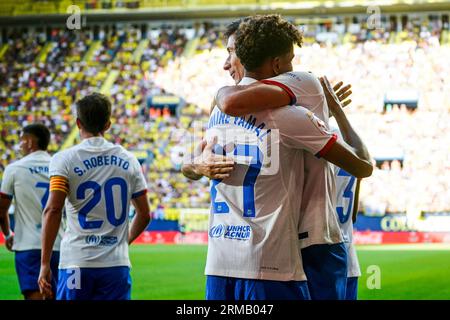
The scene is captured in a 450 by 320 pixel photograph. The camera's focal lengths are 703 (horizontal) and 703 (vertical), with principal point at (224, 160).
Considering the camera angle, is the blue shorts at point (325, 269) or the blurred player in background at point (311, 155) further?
the blue shorts at point (325, 269)

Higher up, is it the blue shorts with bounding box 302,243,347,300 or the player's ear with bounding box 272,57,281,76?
the player's ear with bounding box 272,57,281,76

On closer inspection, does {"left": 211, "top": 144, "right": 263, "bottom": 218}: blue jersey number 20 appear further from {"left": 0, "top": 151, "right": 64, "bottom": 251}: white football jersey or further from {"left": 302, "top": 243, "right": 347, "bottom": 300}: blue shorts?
{"left": 0, "top": 151, "right": 64, "bottom": 251}: white football jersey

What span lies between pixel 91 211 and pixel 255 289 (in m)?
1.89

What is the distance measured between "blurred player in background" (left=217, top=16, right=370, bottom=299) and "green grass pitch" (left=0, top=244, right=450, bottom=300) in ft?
20.2

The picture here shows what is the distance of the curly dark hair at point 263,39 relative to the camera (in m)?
2.78

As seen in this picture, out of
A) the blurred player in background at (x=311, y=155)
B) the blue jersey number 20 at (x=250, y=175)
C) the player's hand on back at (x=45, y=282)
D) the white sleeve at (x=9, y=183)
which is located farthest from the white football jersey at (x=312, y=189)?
the white sleeve at (x=9, y=183)

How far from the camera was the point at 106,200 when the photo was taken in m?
4.45

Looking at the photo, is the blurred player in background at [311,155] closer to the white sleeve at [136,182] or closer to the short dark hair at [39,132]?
the white sleeve at [136,182]

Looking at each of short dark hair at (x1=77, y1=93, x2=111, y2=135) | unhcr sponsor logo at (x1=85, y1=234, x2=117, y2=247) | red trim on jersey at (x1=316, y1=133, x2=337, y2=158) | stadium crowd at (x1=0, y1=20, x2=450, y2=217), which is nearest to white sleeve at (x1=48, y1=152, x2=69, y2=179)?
short dark hair at (x1=77, y1=93, x2=111, y2=135)

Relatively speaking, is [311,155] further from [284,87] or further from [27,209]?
[27,209]

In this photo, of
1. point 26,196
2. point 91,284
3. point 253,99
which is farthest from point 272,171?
point 26,196

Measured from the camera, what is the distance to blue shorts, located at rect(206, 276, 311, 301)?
9.15ft

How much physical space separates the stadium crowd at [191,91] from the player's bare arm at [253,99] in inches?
684

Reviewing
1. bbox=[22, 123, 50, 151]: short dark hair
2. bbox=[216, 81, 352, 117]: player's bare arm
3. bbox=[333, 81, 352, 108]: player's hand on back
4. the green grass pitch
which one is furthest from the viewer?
the green grass pitch
